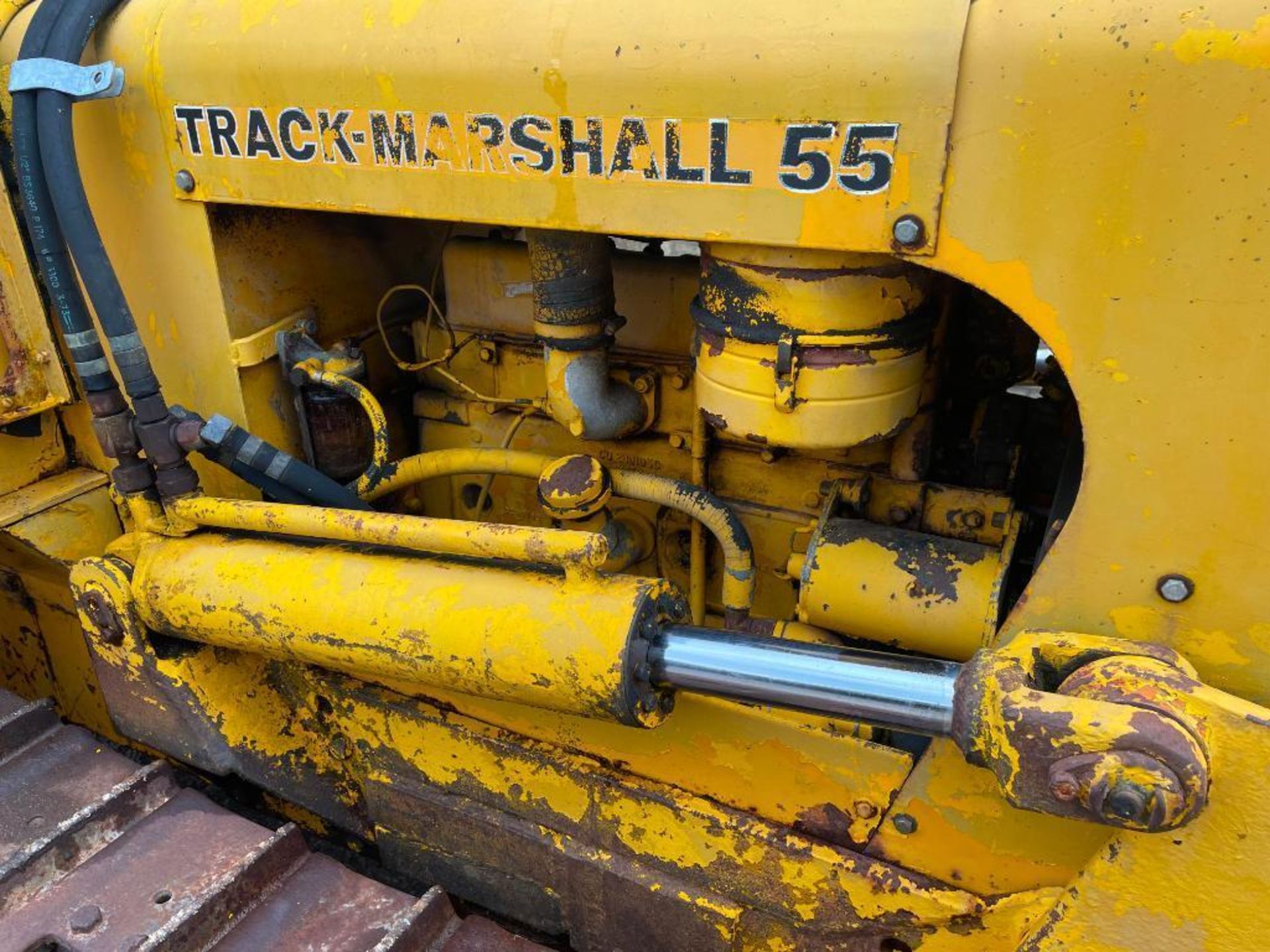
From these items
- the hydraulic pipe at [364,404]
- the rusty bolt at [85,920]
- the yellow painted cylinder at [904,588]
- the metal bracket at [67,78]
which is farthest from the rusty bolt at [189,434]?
the yellow painted cylinder at [904,588]

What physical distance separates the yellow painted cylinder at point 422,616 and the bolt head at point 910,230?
0.50 m

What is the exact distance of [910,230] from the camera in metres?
0.95

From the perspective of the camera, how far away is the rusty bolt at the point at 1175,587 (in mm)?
963

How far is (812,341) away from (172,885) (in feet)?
3.44

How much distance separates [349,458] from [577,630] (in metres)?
0.74

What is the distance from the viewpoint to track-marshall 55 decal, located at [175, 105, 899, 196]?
960 mm

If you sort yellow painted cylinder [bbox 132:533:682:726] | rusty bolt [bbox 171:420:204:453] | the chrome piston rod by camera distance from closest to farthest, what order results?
the chrome piston rod, yellow painted cylinder [bbox 132:533:682:726], rusty bolt [bbox 171:420:204:453]

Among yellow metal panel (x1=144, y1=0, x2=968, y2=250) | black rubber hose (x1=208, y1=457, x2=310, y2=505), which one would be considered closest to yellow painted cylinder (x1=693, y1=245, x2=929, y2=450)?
yellow metal panel (x1=144, y1=0, x2=968, y2=250)

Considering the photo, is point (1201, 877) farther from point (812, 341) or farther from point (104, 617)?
point (104, 617)

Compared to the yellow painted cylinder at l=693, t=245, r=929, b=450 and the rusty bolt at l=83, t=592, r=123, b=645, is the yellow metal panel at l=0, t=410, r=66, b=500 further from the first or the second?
the yellow painted cylinder at l=693, t=245, r=929, b=450

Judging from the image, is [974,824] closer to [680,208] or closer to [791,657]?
[791,657]

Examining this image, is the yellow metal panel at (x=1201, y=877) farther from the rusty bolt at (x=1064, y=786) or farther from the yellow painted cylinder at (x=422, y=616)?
the yellow painted cylinder at (x=422, y=616)

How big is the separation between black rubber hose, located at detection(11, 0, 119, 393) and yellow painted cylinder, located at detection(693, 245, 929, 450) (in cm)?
86

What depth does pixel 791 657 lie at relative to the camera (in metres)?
1.12
